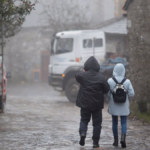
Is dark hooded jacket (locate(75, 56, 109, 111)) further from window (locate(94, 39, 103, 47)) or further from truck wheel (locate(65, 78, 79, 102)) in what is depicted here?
window (locate(94, 39, 103, 47))

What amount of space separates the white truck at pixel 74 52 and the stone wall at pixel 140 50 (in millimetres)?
3943

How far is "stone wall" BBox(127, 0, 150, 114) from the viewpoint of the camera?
1000cm

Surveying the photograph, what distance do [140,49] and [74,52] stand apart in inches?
196

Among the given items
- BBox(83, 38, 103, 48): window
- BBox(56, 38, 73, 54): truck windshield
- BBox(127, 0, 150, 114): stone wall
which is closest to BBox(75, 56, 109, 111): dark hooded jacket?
BBox(127, 0, 150, 114): stone wall

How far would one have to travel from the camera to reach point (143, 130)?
8203 millimetres

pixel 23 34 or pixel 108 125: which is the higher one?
pixel 23 34

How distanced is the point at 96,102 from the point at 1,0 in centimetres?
285

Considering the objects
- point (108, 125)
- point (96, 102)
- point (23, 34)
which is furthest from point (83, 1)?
point (96, 102)

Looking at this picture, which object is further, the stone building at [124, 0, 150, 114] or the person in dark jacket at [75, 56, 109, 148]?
the stone building at [124, 0, 150, 114]

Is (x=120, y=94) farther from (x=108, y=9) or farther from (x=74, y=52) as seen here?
(x=108, y=9)

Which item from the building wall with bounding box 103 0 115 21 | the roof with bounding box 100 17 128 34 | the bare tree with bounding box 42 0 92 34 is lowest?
the roof with bounding box 100 17 128 34

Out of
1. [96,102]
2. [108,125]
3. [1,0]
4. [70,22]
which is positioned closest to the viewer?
[96,102]

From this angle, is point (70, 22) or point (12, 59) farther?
point (12, 59)

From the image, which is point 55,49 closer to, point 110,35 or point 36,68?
point 110,35
